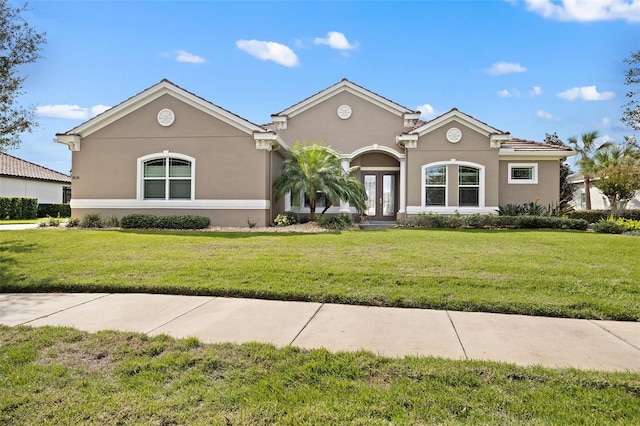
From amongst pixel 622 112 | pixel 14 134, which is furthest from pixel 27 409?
pixel 622 112

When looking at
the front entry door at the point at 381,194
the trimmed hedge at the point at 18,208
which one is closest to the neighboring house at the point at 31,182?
the trimmed hedge at the point at 18,208

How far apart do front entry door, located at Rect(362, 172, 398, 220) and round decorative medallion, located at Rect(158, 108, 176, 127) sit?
976 cm

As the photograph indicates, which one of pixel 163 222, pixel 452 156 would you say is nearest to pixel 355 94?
pixel 452 156

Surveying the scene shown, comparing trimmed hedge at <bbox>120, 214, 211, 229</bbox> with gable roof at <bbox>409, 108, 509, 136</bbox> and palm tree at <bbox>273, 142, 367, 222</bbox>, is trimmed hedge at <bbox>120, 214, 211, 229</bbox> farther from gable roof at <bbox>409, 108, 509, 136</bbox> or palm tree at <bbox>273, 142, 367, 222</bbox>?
gable roof at <bbox>409, 108, 509, 136</bbox>

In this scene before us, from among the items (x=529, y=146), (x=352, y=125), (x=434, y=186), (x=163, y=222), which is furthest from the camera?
(x=352, y=125)

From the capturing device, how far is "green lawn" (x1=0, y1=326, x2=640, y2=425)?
2684mm

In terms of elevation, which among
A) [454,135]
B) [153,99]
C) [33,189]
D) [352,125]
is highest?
[153,99]

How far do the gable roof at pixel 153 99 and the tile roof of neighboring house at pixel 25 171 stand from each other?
16.9m

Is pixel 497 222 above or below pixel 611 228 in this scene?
above

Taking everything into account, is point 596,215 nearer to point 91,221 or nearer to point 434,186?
point 434,186

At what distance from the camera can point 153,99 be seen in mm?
16422

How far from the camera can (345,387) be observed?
306 cm

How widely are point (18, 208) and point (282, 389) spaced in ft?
99.7

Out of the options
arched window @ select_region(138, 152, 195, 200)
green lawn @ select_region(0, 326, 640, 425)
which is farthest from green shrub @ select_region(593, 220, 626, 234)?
arched window @ select_region(138, 152, 195, 200)
